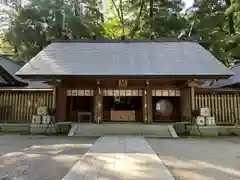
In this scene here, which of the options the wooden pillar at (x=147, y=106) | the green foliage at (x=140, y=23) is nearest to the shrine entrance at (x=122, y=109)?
the wooden pillar at (x=147, y=106)

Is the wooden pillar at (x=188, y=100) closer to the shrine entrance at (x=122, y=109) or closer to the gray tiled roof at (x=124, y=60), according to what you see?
the gray tiled roof at (x=124, y=60)

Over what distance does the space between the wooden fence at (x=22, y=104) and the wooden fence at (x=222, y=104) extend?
7578 mm

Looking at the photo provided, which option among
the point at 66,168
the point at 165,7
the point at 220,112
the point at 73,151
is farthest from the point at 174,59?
the point at 165,7

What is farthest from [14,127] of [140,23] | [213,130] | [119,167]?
[140,23]

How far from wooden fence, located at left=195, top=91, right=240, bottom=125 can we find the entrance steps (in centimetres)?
218

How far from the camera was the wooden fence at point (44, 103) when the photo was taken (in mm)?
10711

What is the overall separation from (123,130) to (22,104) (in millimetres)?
Result: 5241

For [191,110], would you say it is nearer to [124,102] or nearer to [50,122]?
[124,102]

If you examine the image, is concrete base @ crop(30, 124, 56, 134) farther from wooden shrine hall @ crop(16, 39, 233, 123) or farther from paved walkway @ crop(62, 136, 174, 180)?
paved walkway @ crop(62, 136, 174, 180)

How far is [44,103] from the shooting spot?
1100 cm

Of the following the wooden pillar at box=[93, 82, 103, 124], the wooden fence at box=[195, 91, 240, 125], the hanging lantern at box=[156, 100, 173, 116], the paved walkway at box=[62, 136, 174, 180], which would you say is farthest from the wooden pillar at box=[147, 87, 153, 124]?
the paved walkway at box=[62, 136, 174, 180]

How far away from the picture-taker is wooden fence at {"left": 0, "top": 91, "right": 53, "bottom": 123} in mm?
10977

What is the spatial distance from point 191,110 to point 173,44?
191 inches

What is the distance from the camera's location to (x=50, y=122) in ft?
33.2
